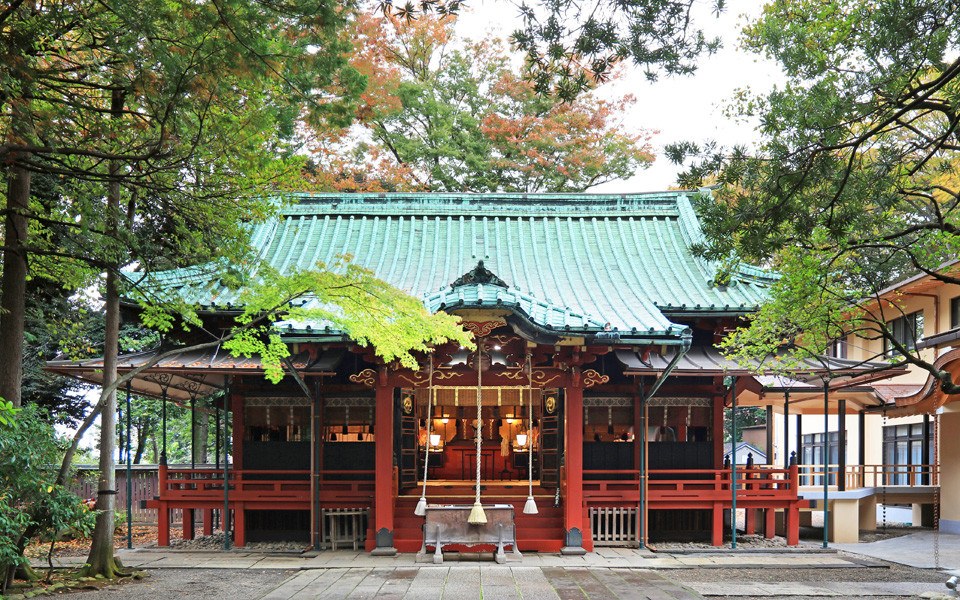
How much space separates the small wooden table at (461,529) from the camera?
1354 cm

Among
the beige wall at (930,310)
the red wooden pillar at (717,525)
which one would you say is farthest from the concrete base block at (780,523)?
the beige wall at (930,310)

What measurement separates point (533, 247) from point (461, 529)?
776cm

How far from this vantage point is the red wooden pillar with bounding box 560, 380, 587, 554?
570 inches

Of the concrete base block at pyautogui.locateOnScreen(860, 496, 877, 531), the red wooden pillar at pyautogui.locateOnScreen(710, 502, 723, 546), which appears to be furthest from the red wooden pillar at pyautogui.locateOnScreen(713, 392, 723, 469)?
the concrete base block at pyautogui.locateOnScreen(860, 496, 877, 531)

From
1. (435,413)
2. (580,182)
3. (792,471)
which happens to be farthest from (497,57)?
(792,471)

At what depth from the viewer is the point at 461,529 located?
13.6 metres

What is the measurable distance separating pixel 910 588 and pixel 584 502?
18.6 feet

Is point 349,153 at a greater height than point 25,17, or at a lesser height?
greater

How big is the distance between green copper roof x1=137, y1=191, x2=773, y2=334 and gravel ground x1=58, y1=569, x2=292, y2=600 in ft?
17.4

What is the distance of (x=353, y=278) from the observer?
1202cm

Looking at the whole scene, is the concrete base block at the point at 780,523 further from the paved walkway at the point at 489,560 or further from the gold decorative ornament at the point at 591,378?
the gold decorative ornament at the point at 591,378

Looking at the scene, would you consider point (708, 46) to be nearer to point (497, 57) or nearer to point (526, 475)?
point (526, 475)

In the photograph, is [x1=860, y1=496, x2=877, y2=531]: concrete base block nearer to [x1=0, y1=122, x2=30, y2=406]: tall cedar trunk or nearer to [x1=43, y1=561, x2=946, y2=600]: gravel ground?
[x1=43, y1=561, x2=946, y2=600]: gravel ground

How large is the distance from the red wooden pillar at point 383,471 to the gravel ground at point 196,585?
205cm
